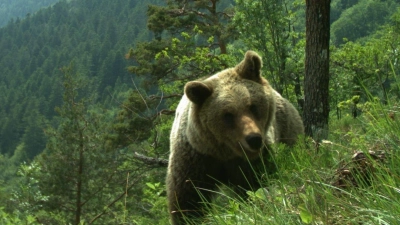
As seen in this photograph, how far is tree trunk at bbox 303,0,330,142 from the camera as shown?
Result: 7156 mm

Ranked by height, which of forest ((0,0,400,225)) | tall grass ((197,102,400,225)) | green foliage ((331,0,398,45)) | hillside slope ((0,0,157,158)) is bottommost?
hillside slope ((0,0,157,158))

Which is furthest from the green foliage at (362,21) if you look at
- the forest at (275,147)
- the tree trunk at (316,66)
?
the tree trunk at (316,66)

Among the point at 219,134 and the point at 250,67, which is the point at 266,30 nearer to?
the point at 250,67

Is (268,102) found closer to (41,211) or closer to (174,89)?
(174,89)

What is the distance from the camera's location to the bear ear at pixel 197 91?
4.45 meters

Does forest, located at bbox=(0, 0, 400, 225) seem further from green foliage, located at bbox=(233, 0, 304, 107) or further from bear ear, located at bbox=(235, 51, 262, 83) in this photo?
bear ear, located at bbox=(235, 51, 262, 83)

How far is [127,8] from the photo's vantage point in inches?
6575

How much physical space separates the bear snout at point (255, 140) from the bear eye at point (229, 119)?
0.98 feet

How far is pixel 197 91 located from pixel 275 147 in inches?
32.4

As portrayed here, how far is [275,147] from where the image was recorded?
4.66 m

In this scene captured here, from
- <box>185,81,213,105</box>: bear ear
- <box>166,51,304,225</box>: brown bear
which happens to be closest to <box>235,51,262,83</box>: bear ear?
<box>166,51,304,225</box>: brown bear

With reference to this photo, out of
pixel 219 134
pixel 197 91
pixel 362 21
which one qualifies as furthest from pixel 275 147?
pixel 362 21

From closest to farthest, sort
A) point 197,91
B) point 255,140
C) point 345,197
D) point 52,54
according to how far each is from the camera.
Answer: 1. point 345,197
2. point 255,140
3. point 197,91
4. point 52,54

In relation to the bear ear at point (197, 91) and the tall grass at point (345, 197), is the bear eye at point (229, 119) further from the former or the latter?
the tall grass at point (345, 197)
